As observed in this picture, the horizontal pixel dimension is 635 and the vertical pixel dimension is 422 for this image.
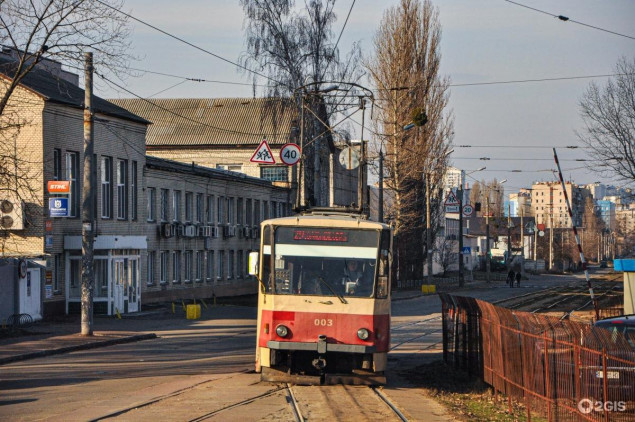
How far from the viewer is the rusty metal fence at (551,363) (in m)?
9.94

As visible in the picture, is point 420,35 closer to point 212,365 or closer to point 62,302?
point 62,302

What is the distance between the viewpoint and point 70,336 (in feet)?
91.7

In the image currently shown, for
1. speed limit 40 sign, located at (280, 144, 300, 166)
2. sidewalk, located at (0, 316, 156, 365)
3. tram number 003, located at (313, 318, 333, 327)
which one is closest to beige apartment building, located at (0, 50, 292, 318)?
sidewalk, located at (0, 316, 156, 365)

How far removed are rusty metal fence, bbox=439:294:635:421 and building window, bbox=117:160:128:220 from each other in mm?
27177

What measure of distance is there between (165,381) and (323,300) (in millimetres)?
3627

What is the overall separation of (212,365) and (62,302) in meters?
17.5

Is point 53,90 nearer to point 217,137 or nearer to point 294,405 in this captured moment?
point 294,405

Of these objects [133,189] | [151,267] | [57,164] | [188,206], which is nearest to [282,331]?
[57,164]

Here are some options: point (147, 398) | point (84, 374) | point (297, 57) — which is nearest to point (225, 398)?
point (147, 398)

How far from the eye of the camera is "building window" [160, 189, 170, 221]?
4903 centimetres

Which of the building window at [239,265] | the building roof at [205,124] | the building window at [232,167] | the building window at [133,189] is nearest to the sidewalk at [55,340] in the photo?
the building window at [133,189]

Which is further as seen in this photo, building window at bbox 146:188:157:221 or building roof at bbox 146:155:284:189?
building roof at bbox 146:155:284:189

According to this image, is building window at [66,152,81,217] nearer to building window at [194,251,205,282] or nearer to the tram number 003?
building window at [194,251,205,282]

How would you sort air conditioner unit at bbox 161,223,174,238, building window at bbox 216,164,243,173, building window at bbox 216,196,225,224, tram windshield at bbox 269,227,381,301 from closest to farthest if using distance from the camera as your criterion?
tram windshield at bbox 269,227,381,301
air conditioner unit at bbox 161,223,174,238
building window at bbox 216,196,225,224
building window at bbox 216,164,243,173
